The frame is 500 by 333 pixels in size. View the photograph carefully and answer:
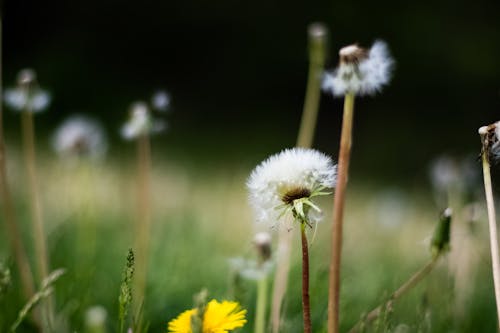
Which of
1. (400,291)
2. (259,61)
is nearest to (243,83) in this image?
(259,61)

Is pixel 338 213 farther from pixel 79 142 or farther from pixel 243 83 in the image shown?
pixel 243 83

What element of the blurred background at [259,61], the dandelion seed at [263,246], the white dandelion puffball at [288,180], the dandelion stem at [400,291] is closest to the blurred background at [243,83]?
the blurred background at [259,61]

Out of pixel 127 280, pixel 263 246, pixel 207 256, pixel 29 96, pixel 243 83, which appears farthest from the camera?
pixel 243 83

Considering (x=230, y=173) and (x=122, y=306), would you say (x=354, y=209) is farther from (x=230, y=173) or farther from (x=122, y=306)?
(x=122, y=306)

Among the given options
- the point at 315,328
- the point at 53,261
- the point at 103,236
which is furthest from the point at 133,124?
the point at 103,236

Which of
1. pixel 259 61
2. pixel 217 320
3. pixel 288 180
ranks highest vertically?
pixel 259 61

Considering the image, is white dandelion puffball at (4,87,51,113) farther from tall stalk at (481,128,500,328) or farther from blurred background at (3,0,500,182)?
blurred background at (3,0,500,182)

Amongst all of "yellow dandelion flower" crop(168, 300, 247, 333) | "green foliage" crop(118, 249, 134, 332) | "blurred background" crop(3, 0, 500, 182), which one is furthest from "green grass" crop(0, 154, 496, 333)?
"blurred background" crop(3, 0, 500, 182)
